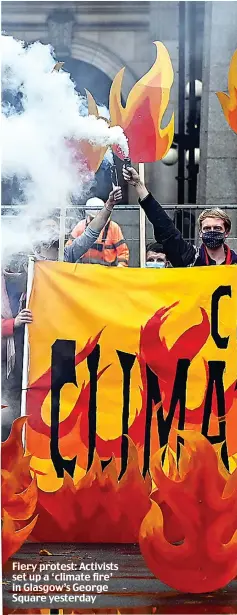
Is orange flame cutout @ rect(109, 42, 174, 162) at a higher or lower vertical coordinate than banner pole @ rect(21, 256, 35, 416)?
higher

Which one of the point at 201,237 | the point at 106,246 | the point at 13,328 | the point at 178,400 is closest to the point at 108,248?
the point at 106,246

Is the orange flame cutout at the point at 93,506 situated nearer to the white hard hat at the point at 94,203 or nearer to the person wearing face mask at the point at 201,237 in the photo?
the person wearing face mask at the point at 201,237

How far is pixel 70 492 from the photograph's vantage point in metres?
3.82

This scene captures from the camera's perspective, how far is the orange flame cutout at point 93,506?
12.4 ft

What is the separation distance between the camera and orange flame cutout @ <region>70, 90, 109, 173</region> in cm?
375

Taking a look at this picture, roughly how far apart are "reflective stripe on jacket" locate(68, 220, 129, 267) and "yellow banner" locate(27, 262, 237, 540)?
366 millimetres

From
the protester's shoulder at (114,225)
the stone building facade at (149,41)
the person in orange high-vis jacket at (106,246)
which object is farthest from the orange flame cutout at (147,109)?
the protester's shoulder at (114,225)

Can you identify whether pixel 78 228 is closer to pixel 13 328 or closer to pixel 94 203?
A: pixel 94 203

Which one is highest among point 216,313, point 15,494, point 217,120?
point 217,120

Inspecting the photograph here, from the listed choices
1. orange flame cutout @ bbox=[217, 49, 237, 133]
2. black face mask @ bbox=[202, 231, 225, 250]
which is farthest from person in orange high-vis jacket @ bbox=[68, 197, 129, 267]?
orange flame cutout @ bbox=[217, 49, 237, 133]

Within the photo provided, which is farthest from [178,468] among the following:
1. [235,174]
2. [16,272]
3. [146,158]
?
[235,174]

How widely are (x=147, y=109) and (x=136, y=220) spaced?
0.99 m

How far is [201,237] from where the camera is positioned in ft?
13.6

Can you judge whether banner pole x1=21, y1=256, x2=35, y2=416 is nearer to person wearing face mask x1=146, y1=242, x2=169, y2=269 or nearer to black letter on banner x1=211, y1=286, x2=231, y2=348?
black letter on banner x1=211, y1=286, x2=231, y2=348
